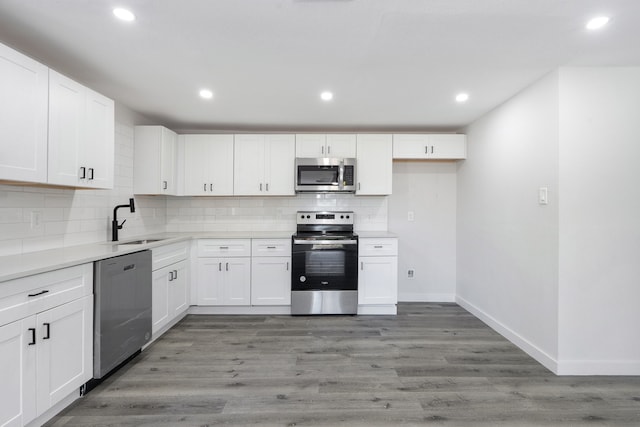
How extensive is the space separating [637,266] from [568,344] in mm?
776

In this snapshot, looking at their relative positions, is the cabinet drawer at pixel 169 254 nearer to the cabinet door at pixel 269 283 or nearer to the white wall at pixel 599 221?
the cabinet door at pixel 269 283

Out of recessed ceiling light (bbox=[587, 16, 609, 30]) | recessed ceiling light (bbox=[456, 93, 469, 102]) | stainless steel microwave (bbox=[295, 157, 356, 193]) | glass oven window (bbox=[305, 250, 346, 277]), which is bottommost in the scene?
glass oven window (bbox=[305, 250, 346, 277])

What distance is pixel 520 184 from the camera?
272 cm

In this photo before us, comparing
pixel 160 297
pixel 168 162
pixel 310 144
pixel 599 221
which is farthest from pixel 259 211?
pixel 599 221

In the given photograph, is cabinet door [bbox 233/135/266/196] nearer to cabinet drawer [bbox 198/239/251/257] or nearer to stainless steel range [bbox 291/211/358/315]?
cabinet drawer [bbox 198/239/251/257]

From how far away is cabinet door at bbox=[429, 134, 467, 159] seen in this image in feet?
12.5

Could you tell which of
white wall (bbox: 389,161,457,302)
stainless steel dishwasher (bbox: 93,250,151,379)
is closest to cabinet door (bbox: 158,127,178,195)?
stainless steel dishwasher (bbox: 93,250,151,379)

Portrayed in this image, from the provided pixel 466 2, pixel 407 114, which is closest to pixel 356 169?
pixel 407 114

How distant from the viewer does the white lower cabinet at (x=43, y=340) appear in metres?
1.49

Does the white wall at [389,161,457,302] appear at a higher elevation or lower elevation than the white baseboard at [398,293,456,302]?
higher

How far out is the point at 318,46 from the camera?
1998 mm

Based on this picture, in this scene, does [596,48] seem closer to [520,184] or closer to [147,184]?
[520,184]

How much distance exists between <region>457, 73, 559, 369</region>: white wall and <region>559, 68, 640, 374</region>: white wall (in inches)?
3.3

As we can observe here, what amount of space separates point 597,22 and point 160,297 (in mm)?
3839
